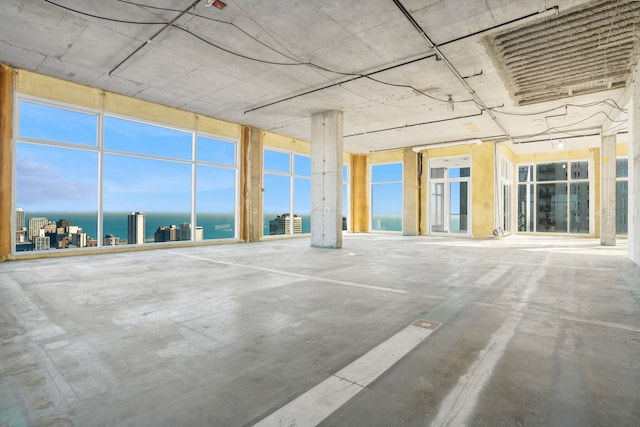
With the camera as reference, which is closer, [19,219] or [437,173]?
[19,219]

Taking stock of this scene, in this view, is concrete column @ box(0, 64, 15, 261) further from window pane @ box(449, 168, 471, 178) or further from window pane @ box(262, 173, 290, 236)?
window pane @ box(449, 168, 471, 178)

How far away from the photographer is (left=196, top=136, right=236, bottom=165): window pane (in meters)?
9.33

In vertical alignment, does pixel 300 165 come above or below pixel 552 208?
above

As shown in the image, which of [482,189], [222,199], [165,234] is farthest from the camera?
[482,189]

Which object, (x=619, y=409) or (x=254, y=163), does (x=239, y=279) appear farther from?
(x=254, y=163)

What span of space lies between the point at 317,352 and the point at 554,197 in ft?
52.6

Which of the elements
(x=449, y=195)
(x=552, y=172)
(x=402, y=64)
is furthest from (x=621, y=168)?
(x=402, y=64)

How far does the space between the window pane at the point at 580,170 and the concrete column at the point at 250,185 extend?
43.9 feet

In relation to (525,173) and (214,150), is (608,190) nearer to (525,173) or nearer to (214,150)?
(525,173)

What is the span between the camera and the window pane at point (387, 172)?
14565mm

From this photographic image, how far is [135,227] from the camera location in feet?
32.0

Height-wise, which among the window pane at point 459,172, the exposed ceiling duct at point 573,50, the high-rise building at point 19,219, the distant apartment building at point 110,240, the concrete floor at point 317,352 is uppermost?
the exposed ceiling duct at point 573,50

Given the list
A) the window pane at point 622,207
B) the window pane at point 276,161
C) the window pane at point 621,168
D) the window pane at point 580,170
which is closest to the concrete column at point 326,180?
the window pane at point 276,161

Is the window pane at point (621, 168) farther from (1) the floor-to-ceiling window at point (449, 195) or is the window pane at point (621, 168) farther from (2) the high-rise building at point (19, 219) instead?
(2) the high-rise building at point (19, 219)
